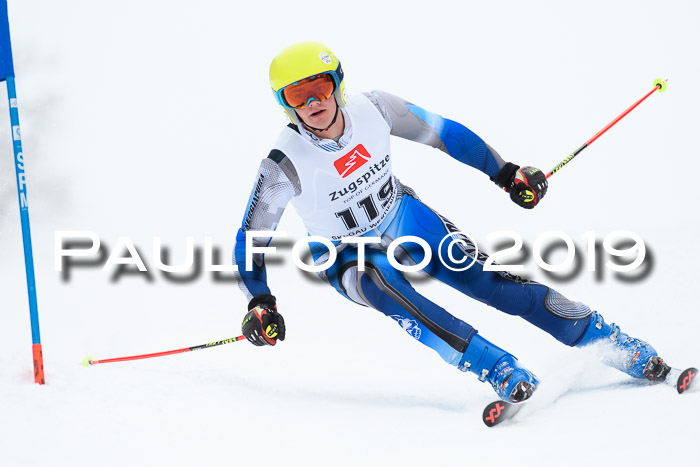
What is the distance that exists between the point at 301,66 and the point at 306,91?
0.12 meters

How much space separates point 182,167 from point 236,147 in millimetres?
1081

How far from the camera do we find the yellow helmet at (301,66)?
10.6ft

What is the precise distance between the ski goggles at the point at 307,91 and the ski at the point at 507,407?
162 centimetres

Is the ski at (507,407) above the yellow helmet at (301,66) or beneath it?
beneath

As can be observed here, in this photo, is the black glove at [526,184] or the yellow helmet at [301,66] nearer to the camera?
the yellow helmet at [301,66]

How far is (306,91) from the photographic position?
3.27m

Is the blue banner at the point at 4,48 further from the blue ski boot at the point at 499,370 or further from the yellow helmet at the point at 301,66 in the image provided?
the blue ski boot at the point at 499,370

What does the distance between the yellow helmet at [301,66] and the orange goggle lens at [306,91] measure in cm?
3

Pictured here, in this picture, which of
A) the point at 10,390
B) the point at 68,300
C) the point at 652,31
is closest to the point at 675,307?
the point at 10,390

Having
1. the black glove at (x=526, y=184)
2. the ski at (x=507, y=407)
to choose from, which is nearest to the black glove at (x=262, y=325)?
the ski at (x=507, y=407)

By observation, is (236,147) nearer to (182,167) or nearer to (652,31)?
(182,167)

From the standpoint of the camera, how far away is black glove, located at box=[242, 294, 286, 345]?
343 cm

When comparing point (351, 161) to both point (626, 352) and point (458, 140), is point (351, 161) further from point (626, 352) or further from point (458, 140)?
point (626, 352)

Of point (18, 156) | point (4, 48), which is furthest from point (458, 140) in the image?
point (4, 48)
